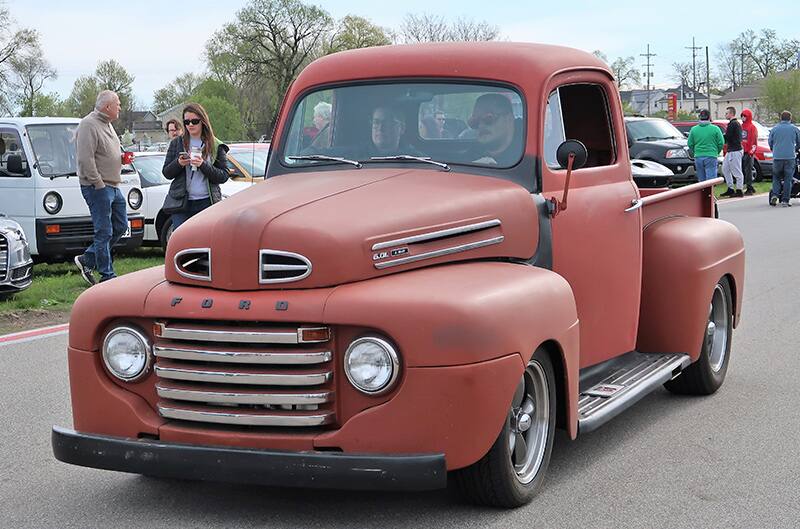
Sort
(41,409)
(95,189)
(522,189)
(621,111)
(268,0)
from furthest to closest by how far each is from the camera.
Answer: (268,0) → (95,189) → (41,409) → (621,111) → (522,189)

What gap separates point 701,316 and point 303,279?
301 cm

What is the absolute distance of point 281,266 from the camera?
472 cm

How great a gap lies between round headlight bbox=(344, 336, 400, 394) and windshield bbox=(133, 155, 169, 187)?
13.3m

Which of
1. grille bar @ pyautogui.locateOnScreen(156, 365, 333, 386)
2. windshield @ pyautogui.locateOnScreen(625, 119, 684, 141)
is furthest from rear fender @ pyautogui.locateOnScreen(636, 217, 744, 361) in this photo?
windshield @ pyautogui.locateOnScreen(625, 119, 684, 141)

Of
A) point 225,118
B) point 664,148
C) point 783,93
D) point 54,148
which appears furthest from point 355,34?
point 54,148

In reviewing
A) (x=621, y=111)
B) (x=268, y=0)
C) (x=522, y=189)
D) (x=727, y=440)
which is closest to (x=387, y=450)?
(x=522, y=189)

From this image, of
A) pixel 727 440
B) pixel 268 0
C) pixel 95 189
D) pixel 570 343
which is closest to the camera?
pixel 570 343

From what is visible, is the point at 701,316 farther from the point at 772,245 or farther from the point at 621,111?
the point at 772,245

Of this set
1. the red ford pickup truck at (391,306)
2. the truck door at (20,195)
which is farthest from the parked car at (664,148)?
the red ford pickup truck at (391,306)

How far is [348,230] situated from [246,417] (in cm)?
82

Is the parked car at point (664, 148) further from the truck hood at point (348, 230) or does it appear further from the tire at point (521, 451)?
the tire at point (521, 451)

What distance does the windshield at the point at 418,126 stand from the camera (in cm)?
578

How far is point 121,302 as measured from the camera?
490cm

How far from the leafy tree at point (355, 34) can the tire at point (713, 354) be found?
82290 millimetres
